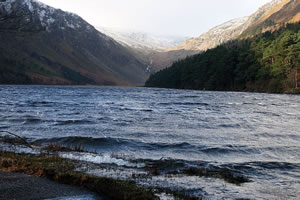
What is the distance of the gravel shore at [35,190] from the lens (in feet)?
24.6

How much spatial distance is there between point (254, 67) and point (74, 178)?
10028cm

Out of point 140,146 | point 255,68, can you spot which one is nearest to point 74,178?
point 140,146

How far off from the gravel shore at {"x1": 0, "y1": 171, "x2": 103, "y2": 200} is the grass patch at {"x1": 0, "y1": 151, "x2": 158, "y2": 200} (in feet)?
1.11

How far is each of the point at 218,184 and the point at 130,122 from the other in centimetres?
1898

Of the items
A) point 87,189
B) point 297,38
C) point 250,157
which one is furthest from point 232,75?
point 87,189

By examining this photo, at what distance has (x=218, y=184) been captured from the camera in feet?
32.9

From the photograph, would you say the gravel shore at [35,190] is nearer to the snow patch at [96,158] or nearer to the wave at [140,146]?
the snow patch at [96,158]

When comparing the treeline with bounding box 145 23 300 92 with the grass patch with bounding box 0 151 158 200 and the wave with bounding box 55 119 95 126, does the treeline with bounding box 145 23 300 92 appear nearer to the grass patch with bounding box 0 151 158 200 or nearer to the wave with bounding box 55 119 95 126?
the wave with bounding box 55 119 95 126

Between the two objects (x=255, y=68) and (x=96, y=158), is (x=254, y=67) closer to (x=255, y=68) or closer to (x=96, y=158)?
(x=255, y=68)

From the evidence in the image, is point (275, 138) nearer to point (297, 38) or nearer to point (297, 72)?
point (297, 72)

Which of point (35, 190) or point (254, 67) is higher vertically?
point (254, 67)

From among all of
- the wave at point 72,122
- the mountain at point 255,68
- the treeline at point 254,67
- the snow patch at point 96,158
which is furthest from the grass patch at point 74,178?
the treeline at point 254,67

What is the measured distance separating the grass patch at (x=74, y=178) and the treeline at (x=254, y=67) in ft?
282

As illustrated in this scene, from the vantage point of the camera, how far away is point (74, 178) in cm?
913
